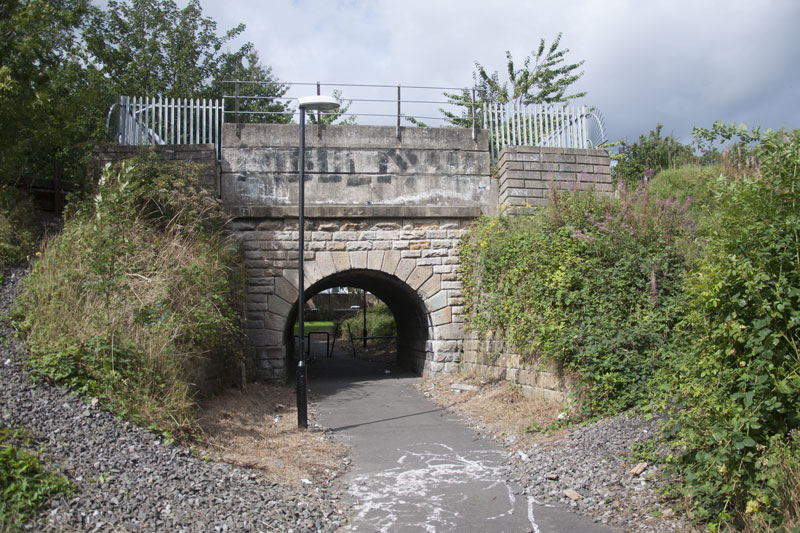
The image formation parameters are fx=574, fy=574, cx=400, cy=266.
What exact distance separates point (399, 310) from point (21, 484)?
1104cm

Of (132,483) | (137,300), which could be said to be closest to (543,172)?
(137,300)

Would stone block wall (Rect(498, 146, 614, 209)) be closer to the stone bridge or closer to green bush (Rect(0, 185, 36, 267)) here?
the stone bridge

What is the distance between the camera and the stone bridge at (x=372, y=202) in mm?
10320

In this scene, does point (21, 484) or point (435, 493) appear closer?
point (21, 484)

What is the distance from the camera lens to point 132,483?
161 inches

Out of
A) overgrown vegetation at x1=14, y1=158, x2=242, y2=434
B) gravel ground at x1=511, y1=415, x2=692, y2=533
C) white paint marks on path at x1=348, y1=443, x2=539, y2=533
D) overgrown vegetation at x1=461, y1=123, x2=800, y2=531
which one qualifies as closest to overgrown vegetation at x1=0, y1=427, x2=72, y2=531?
overgrown vegetation at x1=14, y1=158, x2=242, y2=434

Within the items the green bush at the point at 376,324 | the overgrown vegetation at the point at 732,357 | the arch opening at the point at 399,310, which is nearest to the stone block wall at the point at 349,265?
the arch opening at the point at 399,310

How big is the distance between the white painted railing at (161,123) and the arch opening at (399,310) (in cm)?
351

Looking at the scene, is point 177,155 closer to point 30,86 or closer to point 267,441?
point 30,86

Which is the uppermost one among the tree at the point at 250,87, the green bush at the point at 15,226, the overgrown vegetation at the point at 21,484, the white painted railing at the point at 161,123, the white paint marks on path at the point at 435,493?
the tree at the point at 250,87

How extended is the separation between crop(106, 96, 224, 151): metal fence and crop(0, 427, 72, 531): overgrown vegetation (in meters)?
7.59

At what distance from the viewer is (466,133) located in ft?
36.0

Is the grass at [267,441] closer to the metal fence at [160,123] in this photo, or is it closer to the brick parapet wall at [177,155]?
→ the brick parapet wall at [177,155]

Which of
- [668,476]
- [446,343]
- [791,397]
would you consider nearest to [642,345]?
[668,476]
